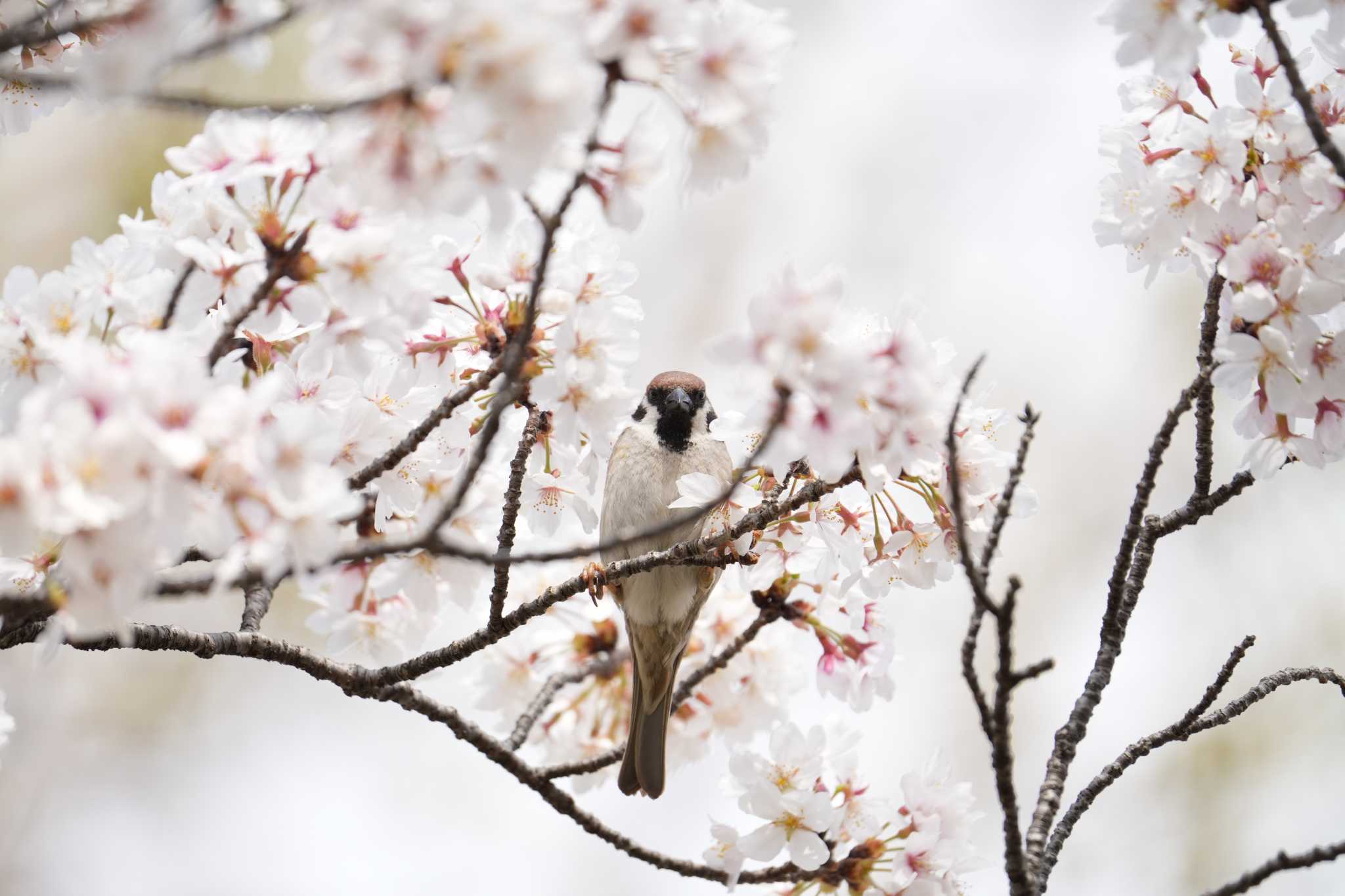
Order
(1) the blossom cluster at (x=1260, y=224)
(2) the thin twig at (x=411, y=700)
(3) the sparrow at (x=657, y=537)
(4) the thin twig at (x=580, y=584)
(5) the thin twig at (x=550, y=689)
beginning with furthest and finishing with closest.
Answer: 1. (3) the sparrow at (x=657, y=537)
2. (5) the thin twig at (x=550, y=689)
3. (4) the thin twig at (x=580, y=584)
4. (2) the thin twig at (x=411, y=700)
5. (1) the blossom cluster at (x=1260, y=224)

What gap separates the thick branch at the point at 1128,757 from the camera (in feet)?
5.90

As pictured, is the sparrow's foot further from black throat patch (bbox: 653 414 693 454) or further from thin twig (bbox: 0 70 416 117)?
thin twig (bbox: 0 70 416 117)

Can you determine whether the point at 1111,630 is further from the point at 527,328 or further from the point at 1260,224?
the point at 527,328

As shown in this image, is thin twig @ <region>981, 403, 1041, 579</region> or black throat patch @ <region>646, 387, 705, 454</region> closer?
thin twig @ <region>981, 403, 1041, 579</region>

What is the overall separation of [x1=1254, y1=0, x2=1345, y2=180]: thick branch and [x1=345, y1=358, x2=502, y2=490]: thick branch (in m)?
1.04

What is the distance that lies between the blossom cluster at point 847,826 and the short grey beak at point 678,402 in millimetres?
1464

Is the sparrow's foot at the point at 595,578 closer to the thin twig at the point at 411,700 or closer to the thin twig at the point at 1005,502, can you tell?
the thin twig at the point at 411,700

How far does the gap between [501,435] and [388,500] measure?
24 centimetres

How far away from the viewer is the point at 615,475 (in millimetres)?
3541

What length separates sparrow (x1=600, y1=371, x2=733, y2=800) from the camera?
2.98 meters

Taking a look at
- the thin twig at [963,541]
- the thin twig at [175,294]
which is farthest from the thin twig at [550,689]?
the thin twig at [963,541]

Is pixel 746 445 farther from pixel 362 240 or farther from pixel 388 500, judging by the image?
pixel 362 240

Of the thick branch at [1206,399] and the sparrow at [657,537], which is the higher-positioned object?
the sparrow at [657,537]

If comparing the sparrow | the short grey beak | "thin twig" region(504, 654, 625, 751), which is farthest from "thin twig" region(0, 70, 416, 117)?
the short grey beak
